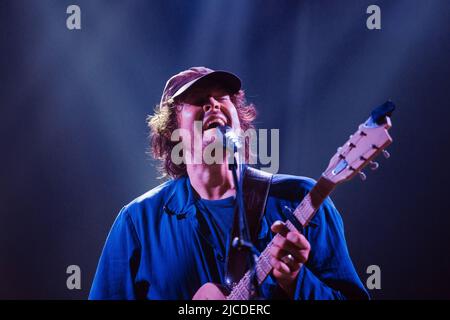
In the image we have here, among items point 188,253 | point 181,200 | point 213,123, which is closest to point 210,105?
point 213,123

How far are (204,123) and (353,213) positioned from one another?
1013mm

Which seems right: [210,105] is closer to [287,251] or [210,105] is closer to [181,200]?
[181,200]

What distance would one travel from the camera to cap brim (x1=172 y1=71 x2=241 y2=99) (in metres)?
2.67

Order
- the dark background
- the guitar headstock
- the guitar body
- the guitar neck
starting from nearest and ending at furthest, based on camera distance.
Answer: the guitar headstock, the guitar neck, the guitar body, the dark background

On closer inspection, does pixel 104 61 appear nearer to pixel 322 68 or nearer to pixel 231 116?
pixel 231 116

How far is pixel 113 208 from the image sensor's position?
2908 mm

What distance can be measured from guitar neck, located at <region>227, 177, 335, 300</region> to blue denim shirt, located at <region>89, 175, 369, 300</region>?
0.42 feet

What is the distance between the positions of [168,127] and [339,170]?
111cm

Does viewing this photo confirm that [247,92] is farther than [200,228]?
Yes

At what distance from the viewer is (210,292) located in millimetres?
2467

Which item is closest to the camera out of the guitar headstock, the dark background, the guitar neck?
the guitar headstock

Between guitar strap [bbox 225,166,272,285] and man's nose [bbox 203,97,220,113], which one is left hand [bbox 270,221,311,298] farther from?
man's nose [bbox 203,97,220,113]

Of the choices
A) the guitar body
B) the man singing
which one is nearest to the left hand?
the man singing
